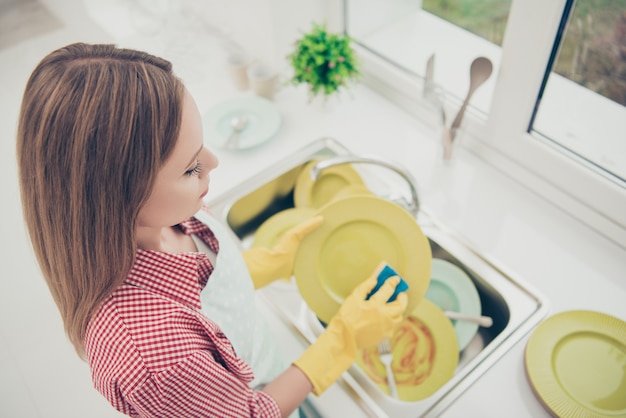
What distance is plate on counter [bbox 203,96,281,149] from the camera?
123cm

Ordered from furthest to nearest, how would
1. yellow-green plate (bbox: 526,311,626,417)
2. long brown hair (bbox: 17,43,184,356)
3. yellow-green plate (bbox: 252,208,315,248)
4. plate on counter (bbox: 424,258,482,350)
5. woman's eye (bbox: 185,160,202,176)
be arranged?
yellow-green plate (bbox: 252,208,315,248)
plate on counter (bbox: 424,258,482,350)
yellow-green plate (bbox: 526,311,626,417)
woman's eye (bbox: 185,160,202,176)
long brown hair (bbox: 17,43,184,356)

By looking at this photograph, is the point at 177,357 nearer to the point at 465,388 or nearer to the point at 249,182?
the point at 465,388

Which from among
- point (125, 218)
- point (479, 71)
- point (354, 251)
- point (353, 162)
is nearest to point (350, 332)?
point (354, 251)

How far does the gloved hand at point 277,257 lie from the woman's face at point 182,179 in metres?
0.34

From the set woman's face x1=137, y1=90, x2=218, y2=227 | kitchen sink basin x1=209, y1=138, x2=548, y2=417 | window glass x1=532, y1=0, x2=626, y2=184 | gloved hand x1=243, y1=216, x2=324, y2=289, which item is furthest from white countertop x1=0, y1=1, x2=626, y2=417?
woman's face x1=137, y1=90, x2=218, y2=227

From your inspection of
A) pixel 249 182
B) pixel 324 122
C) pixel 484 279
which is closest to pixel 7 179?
pixel 249 182

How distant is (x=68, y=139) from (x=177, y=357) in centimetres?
27

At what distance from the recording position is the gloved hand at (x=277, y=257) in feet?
3.03

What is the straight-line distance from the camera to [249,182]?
1.18 meters

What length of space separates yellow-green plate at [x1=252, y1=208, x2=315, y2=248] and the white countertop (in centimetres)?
15

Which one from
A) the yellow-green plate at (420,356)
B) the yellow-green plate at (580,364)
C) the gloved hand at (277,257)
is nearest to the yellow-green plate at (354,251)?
the gloved hand at (277,257)

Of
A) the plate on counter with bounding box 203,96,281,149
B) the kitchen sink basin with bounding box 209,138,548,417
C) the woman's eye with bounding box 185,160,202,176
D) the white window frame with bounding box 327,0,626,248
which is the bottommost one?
the kitchen sink basin with bounding box 209,138,548,417

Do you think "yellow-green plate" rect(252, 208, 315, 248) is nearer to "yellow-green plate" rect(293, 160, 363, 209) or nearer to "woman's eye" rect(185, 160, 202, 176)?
"yellow-green plate" rect(293, 160, 363, 209)

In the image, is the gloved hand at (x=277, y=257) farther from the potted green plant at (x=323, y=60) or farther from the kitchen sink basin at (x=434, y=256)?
→ the potted green plant at (x=323, y=60)
